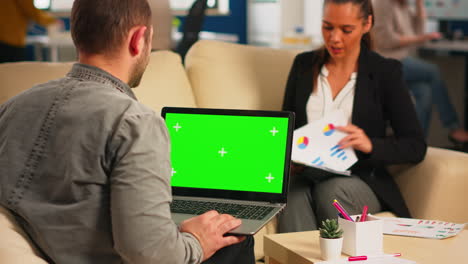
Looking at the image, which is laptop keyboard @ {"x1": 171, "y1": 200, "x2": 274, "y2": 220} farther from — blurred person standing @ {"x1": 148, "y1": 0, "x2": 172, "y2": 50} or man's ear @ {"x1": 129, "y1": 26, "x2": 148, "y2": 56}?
blurred person standing @ {"x1": 148, "y1": 0, "x2": 172, "y2": 50}

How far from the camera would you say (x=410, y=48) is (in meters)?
4.52

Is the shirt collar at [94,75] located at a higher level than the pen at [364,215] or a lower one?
higher

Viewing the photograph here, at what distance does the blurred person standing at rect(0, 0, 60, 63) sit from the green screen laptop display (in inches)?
122

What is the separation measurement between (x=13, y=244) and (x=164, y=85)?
116 cm

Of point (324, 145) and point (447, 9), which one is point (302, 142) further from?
point (447, 9)

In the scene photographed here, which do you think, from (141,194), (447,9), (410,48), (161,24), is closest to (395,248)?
(141,194)

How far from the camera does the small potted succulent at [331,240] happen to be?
1.48 m

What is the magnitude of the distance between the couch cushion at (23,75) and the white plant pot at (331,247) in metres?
1.09

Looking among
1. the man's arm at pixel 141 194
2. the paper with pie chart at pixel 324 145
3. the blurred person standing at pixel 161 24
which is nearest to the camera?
the man's arm at pixel 141 194

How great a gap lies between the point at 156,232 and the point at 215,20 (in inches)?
264

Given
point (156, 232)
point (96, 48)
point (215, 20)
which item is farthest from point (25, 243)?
point (215, 20)

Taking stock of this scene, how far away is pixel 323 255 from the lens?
1504mm

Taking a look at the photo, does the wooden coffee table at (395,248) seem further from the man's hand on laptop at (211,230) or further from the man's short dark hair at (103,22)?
the man's short dark hair at (103,22)

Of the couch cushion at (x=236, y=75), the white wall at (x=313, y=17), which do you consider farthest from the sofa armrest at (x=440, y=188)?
the white wall at (x=313, y=17)
